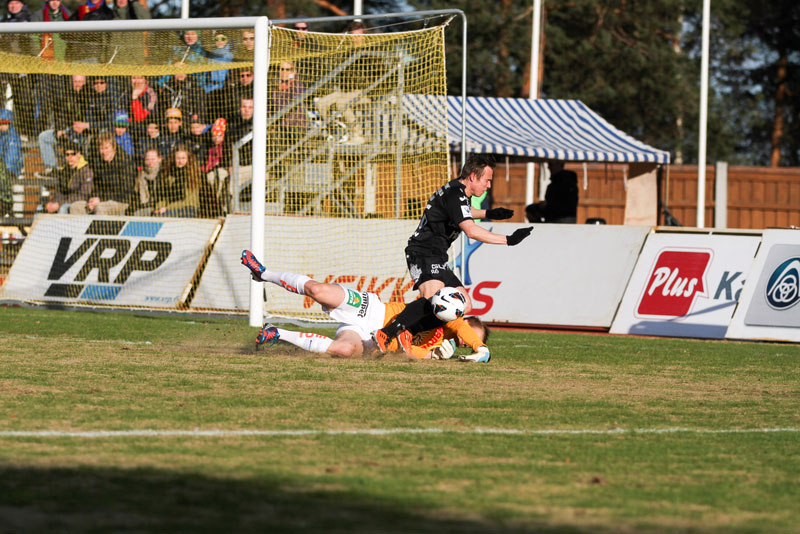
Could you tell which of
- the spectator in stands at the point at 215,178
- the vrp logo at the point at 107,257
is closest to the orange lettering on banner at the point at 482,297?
the spectator in stands at the point at 215,178

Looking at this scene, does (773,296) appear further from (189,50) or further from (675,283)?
(189,50)

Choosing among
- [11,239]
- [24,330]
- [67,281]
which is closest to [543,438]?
[24,330]

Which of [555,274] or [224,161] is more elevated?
[224,161]

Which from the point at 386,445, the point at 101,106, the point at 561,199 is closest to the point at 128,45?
the point at 101,106

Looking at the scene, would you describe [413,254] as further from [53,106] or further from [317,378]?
[53,106]

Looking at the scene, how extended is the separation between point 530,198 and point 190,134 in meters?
15.4

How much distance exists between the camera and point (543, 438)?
659 centimetres

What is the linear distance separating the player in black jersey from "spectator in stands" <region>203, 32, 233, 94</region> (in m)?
5.86

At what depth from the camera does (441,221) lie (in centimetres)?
1126

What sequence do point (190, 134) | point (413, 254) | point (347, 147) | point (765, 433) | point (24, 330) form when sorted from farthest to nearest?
point (190, 134), point (347, 147), point (24, 330), point (413, 254), point (765, 433)

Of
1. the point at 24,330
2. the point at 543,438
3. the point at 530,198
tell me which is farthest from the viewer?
the point at 530,198

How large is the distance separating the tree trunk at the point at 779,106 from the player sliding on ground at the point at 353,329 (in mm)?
46323

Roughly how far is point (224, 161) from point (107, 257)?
219 centimetres

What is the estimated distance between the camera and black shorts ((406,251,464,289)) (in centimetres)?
1120
